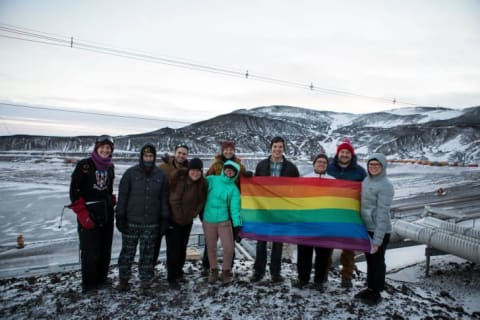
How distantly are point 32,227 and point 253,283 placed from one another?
12.9 m

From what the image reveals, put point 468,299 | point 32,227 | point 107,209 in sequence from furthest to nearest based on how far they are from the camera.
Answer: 1. point 32,227
2. point 468,299
3. point 107,209

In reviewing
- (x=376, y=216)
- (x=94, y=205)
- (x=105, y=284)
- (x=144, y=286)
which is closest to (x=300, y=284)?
(x=376, y=216)

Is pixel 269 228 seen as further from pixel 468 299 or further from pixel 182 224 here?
pixel 468 299

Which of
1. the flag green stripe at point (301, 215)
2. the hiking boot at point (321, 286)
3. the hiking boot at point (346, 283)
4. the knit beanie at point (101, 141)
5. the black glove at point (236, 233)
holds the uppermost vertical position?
the knit beanie at point (101, 141)

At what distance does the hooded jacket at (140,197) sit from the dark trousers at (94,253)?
45cm

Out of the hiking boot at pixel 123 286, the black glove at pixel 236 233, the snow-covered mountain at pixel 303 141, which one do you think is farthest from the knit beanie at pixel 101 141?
the snow-covered mountain at pixel 303 141

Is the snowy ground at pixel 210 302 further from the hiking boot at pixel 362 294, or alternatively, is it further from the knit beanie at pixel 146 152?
the knit beanie at pixel 146 152

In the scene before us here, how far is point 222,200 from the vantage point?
435 centimetres

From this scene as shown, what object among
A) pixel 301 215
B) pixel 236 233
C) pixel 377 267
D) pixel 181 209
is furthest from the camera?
pixel 301 215

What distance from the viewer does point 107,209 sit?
4125 millimetres

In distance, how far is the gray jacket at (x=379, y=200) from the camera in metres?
3.77

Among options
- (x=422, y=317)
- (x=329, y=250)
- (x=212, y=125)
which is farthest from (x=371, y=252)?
(x=212, y=125)

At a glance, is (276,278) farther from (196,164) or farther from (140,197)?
(140,197)

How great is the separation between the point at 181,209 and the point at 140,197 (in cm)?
57
